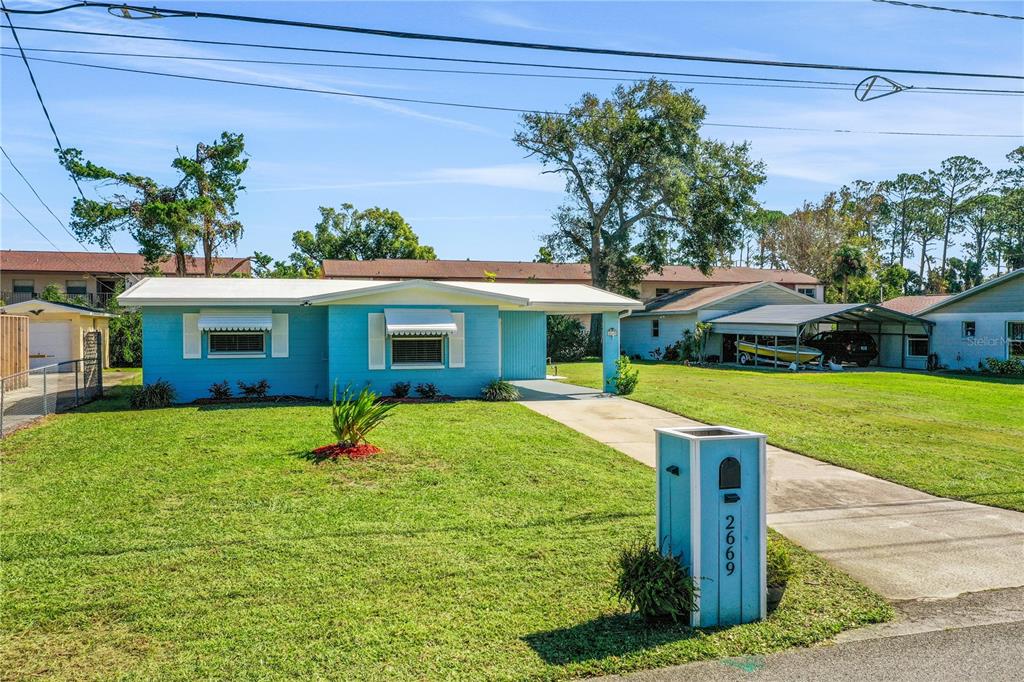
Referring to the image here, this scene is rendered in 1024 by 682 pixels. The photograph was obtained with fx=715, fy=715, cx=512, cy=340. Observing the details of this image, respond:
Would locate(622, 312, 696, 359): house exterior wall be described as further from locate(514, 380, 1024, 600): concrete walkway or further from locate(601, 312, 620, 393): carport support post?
locate(514, 380, 1024, 600): concrete walkway

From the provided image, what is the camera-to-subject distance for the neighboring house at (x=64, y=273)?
43406 millimetres

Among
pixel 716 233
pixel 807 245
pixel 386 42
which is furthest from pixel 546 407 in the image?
pixel 807 245

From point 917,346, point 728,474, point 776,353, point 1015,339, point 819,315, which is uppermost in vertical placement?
point 819,315

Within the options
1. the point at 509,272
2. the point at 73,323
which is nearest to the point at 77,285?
the point at 73,323

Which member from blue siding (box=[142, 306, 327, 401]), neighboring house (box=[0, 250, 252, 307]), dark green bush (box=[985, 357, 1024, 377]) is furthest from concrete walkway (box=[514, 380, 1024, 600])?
neighboring house (box=[0, 250, 252, 307])

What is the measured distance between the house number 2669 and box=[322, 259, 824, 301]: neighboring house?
40.2 metres

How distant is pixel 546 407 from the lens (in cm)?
1579

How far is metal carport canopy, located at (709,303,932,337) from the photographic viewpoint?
2748cm

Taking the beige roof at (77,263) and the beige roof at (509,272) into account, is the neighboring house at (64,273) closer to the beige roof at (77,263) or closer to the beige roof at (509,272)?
the beige roof at (77,263)

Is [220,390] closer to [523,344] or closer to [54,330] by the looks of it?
[523,344]

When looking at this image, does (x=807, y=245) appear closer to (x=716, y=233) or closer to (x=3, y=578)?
(x=716, y=233)

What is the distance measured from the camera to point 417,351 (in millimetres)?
17375

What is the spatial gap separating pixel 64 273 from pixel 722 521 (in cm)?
4899

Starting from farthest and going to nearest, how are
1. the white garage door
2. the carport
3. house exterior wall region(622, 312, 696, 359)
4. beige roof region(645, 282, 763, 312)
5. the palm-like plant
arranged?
house exterior wall region(622, 312, 696, 359) → beige roof region(645, 282, 763, 312) → the carport → the white garage door → the palm-like plant
